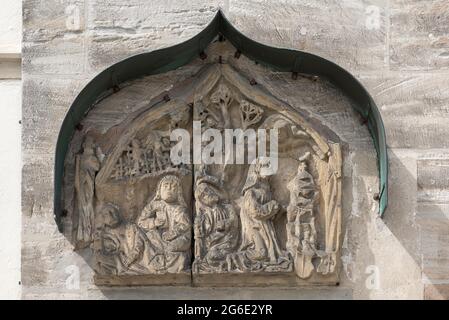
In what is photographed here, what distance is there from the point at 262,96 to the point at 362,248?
0.93 m

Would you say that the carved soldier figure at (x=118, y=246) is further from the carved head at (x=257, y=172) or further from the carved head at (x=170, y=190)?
the carved head at (x=257, y=172)

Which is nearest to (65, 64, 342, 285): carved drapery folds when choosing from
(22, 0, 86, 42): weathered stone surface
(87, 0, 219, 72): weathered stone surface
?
(87, 0, 219, 72): weathered stone surface

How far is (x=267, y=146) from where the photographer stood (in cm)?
743

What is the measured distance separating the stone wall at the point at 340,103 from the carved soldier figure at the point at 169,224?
19cm

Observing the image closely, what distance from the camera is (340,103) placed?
749cm

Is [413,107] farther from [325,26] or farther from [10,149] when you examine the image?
[10,149]

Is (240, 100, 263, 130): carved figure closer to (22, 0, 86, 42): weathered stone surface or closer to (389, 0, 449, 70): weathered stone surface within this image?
(389, 0, 449, 70): weathered stone surface

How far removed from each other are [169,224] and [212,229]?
0.72ft

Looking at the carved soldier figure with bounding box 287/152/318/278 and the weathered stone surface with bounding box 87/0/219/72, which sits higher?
the weathered stone surface with bounding box 87/0/219/72

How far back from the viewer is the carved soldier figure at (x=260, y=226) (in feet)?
23.9

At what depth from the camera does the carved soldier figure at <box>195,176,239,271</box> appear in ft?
23.9

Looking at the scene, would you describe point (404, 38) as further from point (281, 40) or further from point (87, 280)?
point (87, 280)

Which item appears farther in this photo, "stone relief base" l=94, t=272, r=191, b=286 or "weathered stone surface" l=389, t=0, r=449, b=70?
"weathered stone surface" l=389, t=0, r=449, b=70
